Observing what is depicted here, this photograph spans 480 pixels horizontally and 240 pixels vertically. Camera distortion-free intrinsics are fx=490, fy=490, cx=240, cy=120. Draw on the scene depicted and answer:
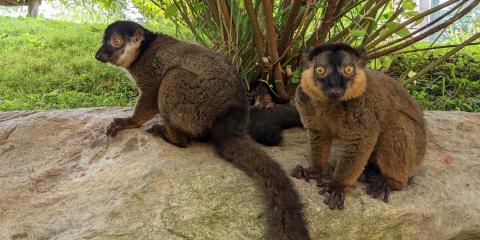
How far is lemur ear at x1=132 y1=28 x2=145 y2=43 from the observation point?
4.59 metres

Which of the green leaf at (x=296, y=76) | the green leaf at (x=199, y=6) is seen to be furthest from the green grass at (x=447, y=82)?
the green leaf at (x=199, y=6)

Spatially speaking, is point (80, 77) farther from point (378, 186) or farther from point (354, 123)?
point (378, 186)

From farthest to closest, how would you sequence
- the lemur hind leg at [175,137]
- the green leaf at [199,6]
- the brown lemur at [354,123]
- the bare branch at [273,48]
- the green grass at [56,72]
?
the green grass at [56,72], the green leaf at [199,6], the bare branch at [273,48], the lemur hind leg at [175,137], the brown lemur at [354,123]

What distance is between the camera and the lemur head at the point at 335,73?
3334 mm

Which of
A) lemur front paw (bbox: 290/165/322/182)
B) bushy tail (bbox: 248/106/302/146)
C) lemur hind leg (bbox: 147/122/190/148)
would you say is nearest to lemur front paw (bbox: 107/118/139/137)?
lemur hind leg (bbox: 147/122/190/148)

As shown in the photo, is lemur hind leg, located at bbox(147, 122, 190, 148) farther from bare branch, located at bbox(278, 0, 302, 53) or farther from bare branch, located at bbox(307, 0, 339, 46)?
bare branch, located at bbox(307, 0, 339, 46)

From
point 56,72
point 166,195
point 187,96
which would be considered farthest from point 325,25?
point 56,72

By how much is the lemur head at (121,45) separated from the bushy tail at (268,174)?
1139 millimetres

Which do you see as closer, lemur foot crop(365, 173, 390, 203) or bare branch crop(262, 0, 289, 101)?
lemur foot crop(365, 173, 390, 203)

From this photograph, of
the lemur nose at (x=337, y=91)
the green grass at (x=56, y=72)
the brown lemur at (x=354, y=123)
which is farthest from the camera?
the green grass at (x=56, y=72)

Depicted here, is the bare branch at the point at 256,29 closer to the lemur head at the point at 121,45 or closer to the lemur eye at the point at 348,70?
the lemur head at the point at 121,45

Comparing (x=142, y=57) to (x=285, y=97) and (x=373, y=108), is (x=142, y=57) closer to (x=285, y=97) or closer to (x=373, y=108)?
(x=285, y=97)

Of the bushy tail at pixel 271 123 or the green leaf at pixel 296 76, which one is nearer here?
the bushy tail at pixel 271 123

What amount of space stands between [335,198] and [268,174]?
→ 49 cm
